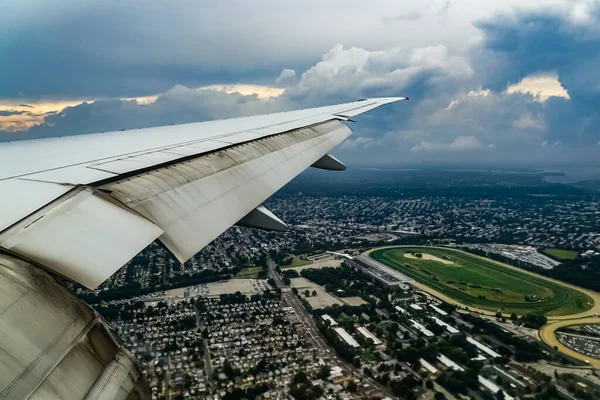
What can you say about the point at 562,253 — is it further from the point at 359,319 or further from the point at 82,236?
the point at 82,236

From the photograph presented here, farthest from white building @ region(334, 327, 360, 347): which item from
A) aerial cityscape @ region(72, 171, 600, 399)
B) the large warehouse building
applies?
the large warehouse building

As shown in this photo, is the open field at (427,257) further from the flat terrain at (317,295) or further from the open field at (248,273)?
the open field at (248,273)

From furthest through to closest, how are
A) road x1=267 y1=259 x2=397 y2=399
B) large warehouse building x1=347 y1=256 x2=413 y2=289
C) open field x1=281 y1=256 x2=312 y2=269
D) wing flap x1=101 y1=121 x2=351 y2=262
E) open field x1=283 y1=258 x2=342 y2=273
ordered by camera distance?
1. open field x1=281 y1=256 x2=312 y2=269
2. open field x1=283 y1=258 x2=342 y2=273
3. large warehouse building x1=347 y1=256 x2=413 y2=289
4. road x1=267 y1=259 x2=397 y2=399
5. wing flap x1=101 y1=121 x2=351 y2=262

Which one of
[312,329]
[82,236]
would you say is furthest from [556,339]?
[82,236]

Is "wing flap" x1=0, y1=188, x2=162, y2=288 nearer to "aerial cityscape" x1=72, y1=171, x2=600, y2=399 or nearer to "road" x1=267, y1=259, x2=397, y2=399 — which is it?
"aerial cityscape" x1=72, y1=171, x2=600, y2=399

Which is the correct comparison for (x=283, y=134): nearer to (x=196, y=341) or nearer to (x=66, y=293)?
(x=66, y=293)

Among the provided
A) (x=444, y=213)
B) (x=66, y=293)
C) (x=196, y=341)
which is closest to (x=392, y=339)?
(x=196, y=341)

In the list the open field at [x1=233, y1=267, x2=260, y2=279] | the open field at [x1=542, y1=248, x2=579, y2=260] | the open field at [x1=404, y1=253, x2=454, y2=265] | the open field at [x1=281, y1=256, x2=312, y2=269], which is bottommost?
the open field at [x1=233, y1=267, x2=260, y2=279]
